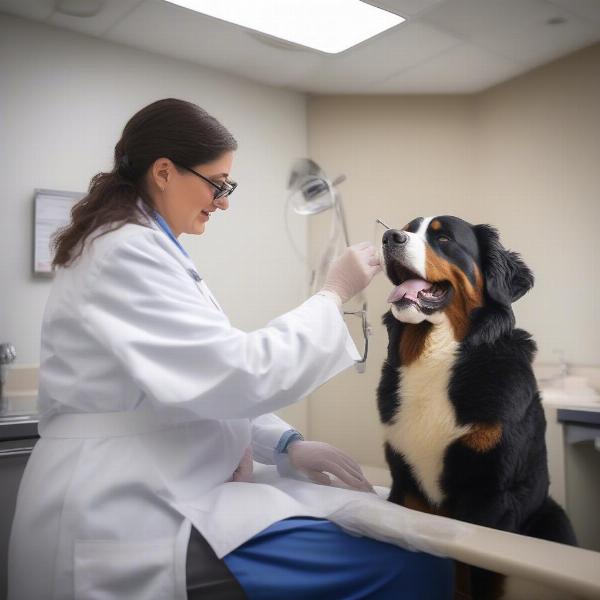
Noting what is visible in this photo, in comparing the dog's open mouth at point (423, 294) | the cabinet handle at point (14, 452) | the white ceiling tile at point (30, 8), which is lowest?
the cabinet handle at point (14, 452)

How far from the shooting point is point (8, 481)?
2.06 m

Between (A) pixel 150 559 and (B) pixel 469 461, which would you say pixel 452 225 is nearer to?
(B) pixel 469 461

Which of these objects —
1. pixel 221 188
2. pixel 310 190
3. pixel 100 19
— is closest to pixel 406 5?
pixel 310 190

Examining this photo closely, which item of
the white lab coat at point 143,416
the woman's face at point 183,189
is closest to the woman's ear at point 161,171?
the woman's face at point 183,189

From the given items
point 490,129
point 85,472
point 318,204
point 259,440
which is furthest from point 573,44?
point 85,472

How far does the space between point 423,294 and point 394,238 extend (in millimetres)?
111

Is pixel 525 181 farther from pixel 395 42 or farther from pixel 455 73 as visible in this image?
pixel 395 42

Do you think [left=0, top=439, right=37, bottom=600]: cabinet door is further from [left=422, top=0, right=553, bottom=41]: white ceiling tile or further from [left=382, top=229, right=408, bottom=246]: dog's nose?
[left=422, top=0, right=553, bottom=41]: white ceiling tile

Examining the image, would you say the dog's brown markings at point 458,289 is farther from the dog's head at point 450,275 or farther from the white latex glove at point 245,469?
the white latex glove at point 245,469

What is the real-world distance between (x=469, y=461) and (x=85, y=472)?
Result: 62 centimetres

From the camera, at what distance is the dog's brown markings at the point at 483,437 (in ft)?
3.37

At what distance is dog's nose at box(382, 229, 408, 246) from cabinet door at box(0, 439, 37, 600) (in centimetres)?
152

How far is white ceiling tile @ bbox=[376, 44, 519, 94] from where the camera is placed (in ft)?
9.01

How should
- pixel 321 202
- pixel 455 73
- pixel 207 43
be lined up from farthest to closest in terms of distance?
pixel 455 73 → pixel 207 43 → pixel 321 202
